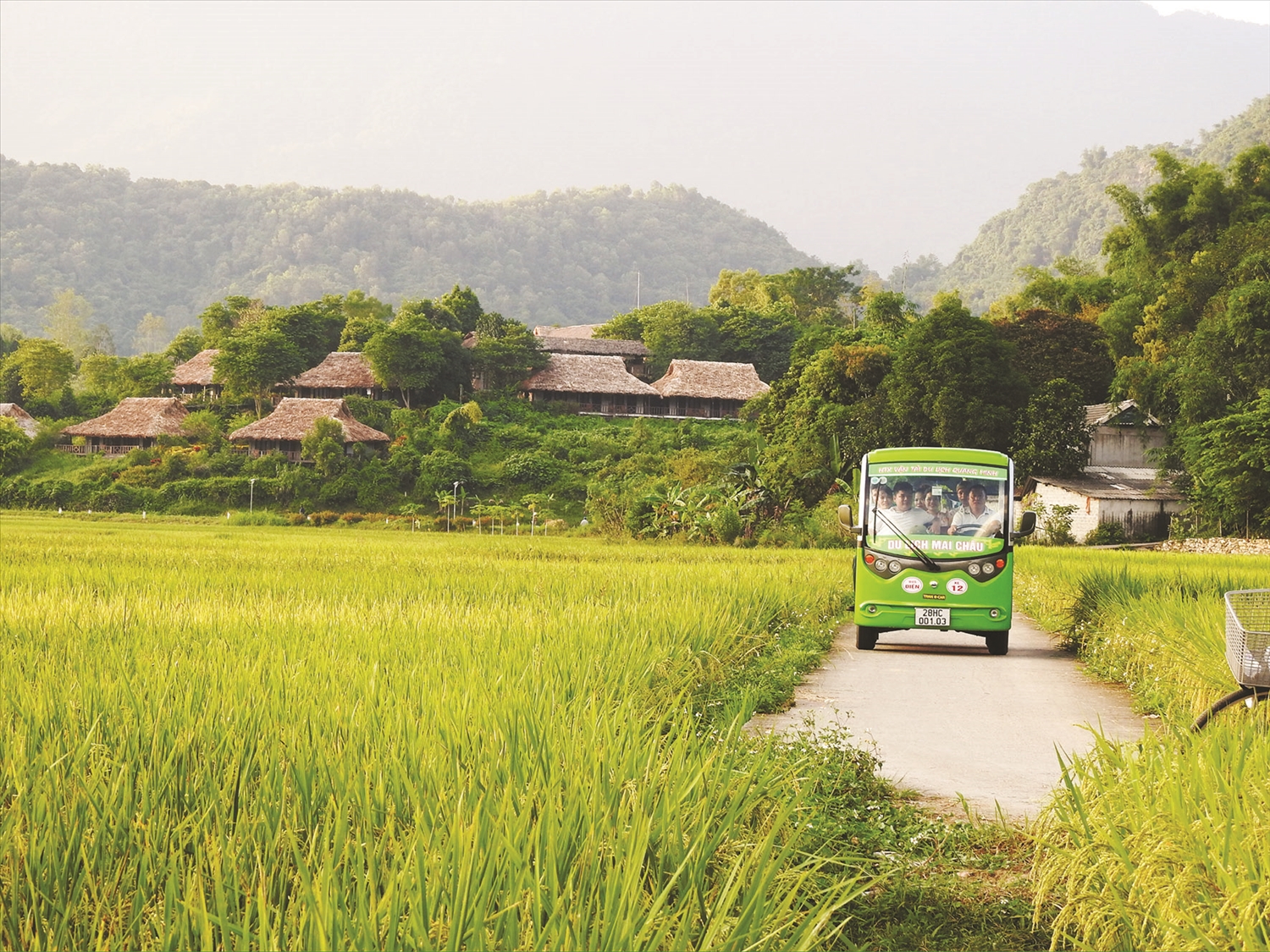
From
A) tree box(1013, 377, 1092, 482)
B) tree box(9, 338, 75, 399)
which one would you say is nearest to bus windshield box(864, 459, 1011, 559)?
tree box(1013, 377, 1092, 482)

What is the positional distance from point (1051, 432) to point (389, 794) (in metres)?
42.8

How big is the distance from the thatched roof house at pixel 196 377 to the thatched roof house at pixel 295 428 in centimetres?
1211

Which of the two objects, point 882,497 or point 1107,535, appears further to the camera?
point 1107,535

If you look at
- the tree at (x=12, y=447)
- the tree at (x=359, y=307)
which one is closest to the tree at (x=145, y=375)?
the tree at (x=12, y=447)

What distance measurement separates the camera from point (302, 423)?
63938 millimetres

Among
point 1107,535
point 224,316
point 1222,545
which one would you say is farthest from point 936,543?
point 224,316

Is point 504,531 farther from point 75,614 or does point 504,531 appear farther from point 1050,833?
point 1050,833

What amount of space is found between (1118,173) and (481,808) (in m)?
175

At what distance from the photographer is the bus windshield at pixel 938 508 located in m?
13.7

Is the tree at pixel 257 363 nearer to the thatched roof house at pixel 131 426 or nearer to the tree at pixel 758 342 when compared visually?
the thatched roof house at pixel 131 426

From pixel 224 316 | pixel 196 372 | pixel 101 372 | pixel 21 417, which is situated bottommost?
pixel 21 417

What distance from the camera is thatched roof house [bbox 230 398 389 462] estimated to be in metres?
63.2

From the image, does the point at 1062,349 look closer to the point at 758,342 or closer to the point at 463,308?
the point at 758,342

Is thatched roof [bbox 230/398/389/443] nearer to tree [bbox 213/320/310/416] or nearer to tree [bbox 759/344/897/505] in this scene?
tree [bbox 213/320/310/416]
